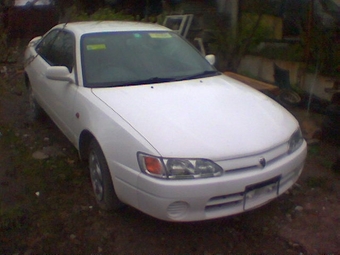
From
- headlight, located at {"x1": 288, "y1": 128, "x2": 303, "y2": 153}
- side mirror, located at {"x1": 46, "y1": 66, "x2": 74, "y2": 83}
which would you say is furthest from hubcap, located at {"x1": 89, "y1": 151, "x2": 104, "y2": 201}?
headlight, located at {"x1": 288, "y1": 128, "x2": 303, "y2": 153}

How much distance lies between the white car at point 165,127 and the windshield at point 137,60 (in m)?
0.01

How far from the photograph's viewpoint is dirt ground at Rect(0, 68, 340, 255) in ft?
10.6

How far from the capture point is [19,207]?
3721 millimetres

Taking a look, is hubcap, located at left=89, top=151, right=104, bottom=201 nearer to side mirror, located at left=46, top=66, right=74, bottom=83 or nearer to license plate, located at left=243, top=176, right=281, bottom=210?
side mirror, located at left=46, top=66, right=74, bottom=83

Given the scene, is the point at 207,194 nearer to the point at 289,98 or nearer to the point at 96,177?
the point at 96,177

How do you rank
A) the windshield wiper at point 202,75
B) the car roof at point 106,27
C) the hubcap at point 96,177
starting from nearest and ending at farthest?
1. the hubcap at point 96,177
2. the windshield wiper at point 202,75
3. the car roof at point 106,27

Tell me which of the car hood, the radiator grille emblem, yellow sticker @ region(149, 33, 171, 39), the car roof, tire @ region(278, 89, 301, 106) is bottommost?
tire @ region(278, 89, 301, 106)

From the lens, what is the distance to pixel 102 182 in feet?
11.5

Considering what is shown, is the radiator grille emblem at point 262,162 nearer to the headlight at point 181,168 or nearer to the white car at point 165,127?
the white car at point 165,127

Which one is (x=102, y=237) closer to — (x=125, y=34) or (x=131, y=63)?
(x=131, y=63)

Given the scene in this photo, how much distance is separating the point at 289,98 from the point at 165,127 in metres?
3.41

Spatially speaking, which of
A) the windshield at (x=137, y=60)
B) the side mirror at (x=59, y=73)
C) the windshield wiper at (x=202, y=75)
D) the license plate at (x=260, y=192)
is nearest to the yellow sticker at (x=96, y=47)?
the windshield at (x=137, y=60)

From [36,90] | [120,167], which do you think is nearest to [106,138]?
[120,167]

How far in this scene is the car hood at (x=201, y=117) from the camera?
3066 millimetres
